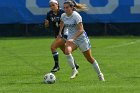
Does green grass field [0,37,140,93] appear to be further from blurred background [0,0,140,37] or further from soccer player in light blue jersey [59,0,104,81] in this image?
blurred background [0,0,140,37]

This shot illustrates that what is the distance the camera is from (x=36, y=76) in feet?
51.2

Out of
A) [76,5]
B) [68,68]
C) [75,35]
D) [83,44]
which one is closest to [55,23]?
[68,68]

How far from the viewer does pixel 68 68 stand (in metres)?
17.9

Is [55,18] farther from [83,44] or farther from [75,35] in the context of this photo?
[83,44]

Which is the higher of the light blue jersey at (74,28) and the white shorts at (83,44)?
the light blue jersey at (74,28)

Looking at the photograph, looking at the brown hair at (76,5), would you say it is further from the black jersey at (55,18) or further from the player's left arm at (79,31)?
the black jersey at (55,18)

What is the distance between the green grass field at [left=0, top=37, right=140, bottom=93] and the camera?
12.6m

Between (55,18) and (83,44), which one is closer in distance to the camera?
(83,44)

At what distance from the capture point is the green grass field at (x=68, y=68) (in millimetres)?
12555

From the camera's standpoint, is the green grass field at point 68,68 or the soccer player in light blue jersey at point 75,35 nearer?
the green grass field at point 68,68

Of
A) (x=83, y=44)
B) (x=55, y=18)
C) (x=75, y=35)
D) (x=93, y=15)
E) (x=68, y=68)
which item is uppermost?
(x=75, y=35)

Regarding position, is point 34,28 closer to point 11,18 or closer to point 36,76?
point 11,18

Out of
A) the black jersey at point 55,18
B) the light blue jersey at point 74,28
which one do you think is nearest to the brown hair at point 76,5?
the light blue jersey at point 74,28

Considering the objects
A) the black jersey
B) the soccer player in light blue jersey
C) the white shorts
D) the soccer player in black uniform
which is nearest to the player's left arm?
the soccer player in light blue jersey
